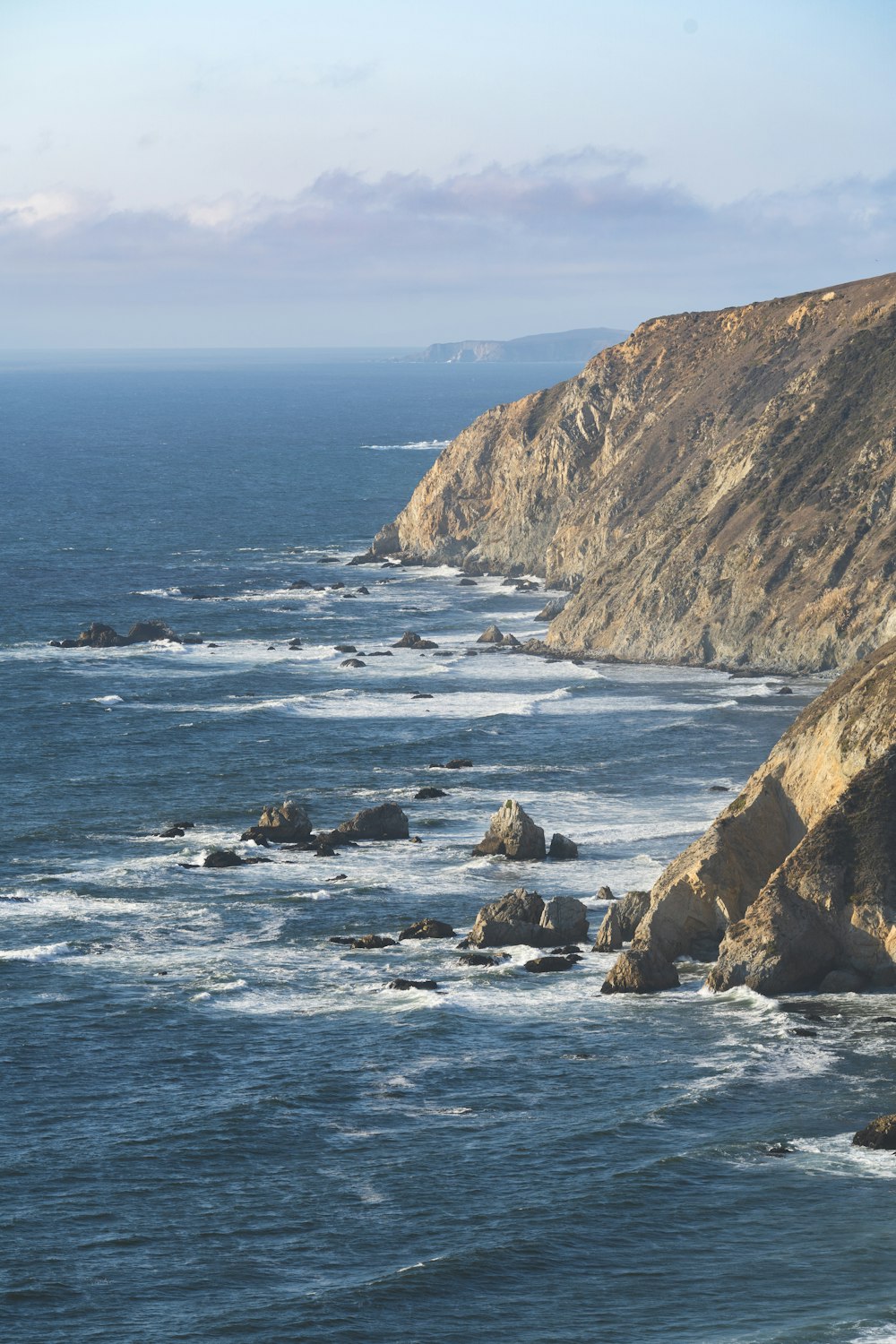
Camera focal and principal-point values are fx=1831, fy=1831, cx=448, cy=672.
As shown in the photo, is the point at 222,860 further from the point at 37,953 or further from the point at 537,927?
the point at 537,927

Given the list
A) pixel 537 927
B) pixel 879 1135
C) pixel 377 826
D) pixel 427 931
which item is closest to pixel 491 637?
pixel 377 826

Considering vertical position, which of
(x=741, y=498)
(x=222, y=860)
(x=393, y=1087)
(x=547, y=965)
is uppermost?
(x=741, y=498)

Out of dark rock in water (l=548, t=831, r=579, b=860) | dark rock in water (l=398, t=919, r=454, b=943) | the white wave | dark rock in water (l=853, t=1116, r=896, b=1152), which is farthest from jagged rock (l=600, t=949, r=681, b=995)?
the white wave

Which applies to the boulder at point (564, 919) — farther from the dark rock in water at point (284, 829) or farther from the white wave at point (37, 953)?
the white wave at point (37, 953)

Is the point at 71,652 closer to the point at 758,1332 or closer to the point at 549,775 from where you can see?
the point at 549,775

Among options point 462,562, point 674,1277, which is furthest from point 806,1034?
point 462,562

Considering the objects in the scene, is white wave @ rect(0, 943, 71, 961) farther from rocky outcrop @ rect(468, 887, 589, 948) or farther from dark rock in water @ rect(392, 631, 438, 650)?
dark rock in water @ rect(392, 631, 438, 650)

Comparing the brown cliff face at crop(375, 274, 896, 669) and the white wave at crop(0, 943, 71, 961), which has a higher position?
the brown cliff face at crop(375, 274, 896, 669)
